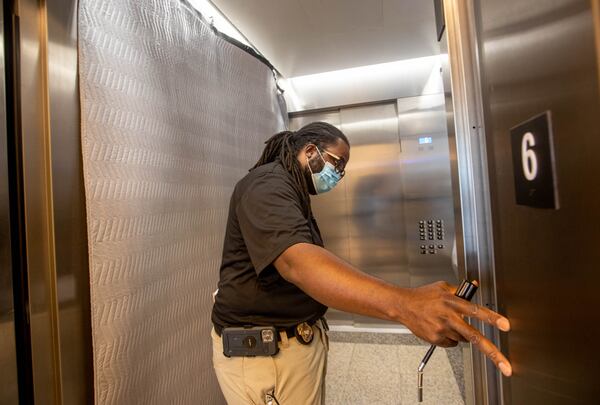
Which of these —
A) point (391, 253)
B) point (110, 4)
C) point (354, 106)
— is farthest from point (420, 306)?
point (354, 106)

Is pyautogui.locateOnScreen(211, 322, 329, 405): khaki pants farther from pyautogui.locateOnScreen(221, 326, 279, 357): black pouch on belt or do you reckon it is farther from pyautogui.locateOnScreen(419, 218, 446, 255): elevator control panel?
pyautogui.locateOnScreen(419, 218, 446, 255): elevator control panel

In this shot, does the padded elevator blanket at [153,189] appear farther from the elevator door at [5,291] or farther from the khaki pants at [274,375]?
the khaki pants at [274,375]

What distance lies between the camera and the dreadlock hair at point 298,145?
1.18 m

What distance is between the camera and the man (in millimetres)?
542

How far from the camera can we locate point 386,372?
2166mm

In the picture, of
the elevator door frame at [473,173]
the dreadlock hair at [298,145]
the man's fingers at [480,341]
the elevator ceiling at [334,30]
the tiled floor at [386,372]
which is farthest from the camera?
the tiled floor at [386,372]

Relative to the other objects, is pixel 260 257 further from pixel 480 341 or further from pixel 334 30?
pixel 334 30

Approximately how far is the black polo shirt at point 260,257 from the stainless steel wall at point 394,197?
1784mm

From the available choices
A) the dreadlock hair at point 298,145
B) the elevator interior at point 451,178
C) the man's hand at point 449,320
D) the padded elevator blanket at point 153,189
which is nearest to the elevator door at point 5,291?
the elevator interior at point 451,178

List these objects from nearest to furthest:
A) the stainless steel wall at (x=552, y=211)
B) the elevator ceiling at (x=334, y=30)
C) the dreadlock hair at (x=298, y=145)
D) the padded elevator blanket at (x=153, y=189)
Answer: the stainless steel wall at (x=552, y=211) → the padded elevator blanket at (x=153, y=189) → the dreadlock hair at (x=298, y=145) → the elevator ceiling at (x=334, y=30)

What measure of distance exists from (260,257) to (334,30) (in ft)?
5.88

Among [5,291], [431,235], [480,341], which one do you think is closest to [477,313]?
[480,341]

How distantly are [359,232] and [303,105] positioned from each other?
4.36 feet

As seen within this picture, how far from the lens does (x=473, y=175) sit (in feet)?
2.50
